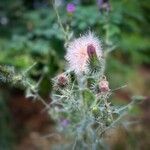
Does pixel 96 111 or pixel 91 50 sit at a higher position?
pixel 91 50

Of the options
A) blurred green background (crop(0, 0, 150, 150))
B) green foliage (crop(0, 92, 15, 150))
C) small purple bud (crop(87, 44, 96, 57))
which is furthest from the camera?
green foliage (crop(0, 92, 15, 150))

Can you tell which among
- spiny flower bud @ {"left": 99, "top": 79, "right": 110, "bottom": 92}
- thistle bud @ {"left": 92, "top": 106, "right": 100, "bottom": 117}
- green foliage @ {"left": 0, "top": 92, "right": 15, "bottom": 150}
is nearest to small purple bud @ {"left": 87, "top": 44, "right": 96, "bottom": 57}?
spiny flower bud @ {"left": 99, "top": 79, "right": 110, "bottom": 92}

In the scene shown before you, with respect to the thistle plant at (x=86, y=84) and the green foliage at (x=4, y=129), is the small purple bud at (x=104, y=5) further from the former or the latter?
the green foliage at (x=4, y=129)

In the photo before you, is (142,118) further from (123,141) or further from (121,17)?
(121,17)

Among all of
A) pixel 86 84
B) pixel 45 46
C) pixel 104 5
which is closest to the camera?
pixel 86 84

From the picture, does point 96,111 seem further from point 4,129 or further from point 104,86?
point 4,129

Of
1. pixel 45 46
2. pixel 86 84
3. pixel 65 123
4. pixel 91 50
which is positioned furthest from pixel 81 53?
pixel 45 46

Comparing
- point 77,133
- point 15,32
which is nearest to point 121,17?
point 15,32

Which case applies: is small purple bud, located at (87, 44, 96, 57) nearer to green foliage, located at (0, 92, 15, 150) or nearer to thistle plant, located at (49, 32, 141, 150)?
thistle plant, located at (49, 32, 141, 150)

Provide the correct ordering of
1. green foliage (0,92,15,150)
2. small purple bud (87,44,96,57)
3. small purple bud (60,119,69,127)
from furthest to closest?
green foliage (0,92,15,150) < small purple bud (60,119,69,127) < small purple bud (87,44,96,57)
